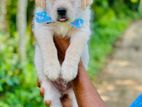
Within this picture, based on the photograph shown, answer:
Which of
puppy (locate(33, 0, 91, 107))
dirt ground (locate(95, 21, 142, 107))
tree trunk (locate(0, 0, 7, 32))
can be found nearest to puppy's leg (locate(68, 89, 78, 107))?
puppy (locate(33, 0, 91, 107))

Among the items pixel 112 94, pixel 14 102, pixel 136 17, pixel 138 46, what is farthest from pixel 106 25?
pixel 14 102

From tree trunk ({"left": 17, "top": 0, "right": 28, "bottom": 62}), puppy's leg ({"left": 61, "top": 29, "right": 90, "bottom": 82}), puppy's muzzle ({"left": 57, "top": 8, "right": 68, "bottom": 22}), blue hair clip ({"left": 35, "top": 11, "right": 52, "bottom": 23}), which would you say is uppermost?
puppy's muzzle ({"left": 57, "top": 8, "right": 68, "bottom": 22})

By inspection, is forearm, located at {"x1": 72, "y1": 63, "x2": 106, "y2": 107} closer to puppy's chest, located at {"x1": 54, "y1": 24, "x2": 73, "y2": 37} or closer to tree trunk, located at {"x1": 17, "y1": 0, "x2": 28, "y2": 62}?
puppy's chest, located at {"x1": 54, "y1": 24, "x2": 73, "y2": 37}

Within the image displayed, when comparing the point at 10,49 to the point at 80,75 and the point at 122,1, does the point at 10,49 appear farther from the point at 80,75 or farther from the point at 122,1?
the point at 122,1

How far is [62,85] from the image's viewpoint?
4195 mm

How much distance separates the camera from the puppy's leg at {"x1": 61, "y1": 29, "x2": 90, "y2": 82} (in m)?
3.98

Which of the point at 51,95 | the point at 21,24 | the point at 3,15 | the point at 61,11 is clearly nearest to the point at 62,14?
the point at 61,11

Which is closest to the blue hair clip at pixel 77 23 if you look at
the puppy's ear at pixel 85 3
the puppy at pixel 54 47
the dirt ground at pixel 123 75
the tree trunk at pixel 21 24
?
the puppy at pixel 54 47

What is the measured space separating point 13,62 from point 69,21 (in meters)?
4.22

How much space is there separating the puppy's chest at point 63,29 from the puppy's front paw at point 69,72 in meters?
0.28

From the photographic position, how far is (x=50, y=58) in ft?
13.4

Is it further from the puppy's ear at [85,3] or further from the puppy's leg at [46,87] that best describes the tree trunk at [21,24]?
the puppy's ear at [85,3]

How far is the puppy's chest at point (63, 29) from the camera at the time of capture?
13.5 ft

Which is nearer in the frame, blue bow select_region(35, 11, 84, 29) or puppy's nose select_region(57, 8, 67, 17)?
puppy's nose select_region(57, 8, 67, 17)
